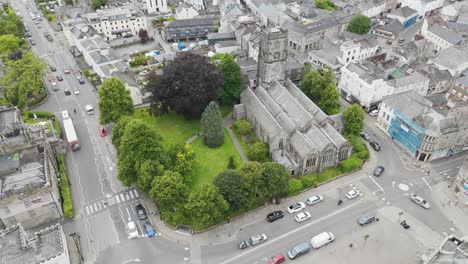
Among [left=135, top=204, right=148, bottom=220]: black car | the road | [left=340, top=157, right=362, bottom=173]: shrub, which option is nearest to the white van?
the road

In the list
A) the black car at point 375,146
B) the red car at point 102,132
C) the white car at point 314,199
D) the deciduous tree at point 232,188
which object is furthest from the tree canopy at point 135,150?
the black car at point 375,146

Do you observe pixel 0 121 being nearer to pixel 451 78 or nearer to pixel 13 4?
pixel 451 78

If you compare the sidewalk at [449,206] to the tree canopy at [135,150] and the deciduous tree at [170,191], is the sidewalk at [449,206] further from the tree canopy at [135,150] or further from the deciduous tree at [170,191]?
the tree canopy at [135,150]

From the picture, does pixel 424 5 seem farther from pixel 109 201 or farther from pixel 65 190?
pixel 65 190

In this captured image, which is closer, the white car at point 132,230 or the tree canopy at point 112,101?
the white car at point 132,230

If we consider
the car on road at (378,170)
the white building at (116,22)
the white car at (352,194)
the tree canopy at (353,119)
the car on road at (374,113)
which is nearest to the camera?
the white car at (352,194)

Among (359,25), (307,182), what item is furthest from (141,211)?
(359,25)

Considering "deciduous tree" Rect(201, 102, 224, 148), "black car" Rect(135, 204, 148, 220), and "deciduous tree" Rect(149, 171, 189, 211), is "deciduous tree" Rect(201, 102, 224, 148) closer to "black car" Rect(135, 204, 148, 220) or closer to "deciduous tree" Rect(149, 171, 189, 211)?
"deciduous tree" Rect(149, 171, 189, 211)
